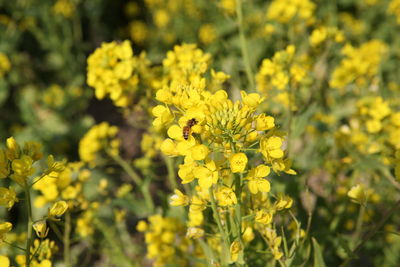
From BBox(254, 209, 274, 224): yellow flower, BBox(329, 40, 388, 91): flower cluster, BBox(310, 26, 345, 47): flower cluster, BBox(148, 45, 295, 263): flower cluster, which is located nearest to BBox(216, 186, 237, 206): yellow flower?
BBox(148, 45, 295, 263): flower cluster

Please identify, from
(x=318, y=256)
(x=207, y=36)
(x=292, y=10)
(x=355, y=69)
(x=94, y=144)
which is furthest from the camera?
(x=207, y=36)

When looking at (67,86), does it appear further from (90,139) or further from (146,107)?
(146,107)

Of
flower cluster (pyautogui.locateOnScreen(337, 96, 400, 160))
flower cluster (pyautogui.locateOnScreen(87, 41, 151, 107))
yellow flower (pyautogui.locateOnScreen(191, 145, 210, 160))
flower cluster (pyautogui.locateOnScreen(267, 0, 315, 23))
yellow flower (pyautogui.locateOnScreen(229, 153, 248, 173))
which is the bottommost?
flower cluster (pyautogui.locateOnScreen(337, 96, 400, 160))

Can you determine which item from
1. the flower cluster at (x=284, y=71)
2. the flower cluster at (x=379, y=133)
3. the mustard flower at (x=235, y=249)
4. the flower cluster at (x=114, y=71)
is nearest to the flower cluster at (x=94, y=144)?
the flower cluster at (x=114, y=71)

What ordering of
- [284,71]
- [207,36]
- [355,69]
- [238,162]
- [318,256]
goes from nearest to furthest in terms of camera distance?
[238,162], [318,256], [284,71], [355,69], [207,36]

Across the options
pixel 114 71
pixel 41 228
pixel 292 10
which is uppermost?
pixel 292 10

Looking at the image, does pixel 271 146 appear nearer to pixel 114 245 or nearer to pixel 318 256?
pixel 318 256

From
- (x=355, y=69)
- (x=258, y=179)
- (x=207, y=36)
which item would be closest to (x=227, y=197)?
(x=258, y=179)

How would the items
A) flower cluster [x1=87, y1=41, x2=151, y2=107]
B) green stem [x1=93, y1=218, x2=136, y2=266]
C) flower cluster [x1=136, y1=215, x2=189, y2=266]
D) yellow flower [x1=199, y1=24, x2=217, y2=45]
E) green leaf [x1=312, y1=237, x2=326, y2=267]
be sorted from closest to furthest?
1. green leaf [x1=312, y1=237, x2=326, y2=267]
2. flower cluster [x1=87, y1=41, x2=151, y2=107]
3. flower cluster [x1=136, y1=215, x2=189, y2=266]
4. green stem [x1=93, y1=218, x2=136, y2=266]
5. yellow flower [x1=199, y1=24, x2=217, y2=45]

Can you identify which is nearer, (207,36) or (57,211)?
(57,211)

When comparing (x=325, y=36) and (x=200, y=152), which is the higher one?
(x=325, y=36)

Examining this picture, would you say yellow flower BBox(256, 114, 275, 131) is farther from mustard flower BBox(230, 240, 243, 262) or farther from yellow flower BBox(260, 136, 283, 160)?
mustard flower BBox(230, 240, 243, 262)

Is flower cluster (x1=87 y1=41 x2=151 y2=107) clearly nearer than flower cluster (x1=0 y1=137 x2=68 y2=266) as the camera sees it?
No
